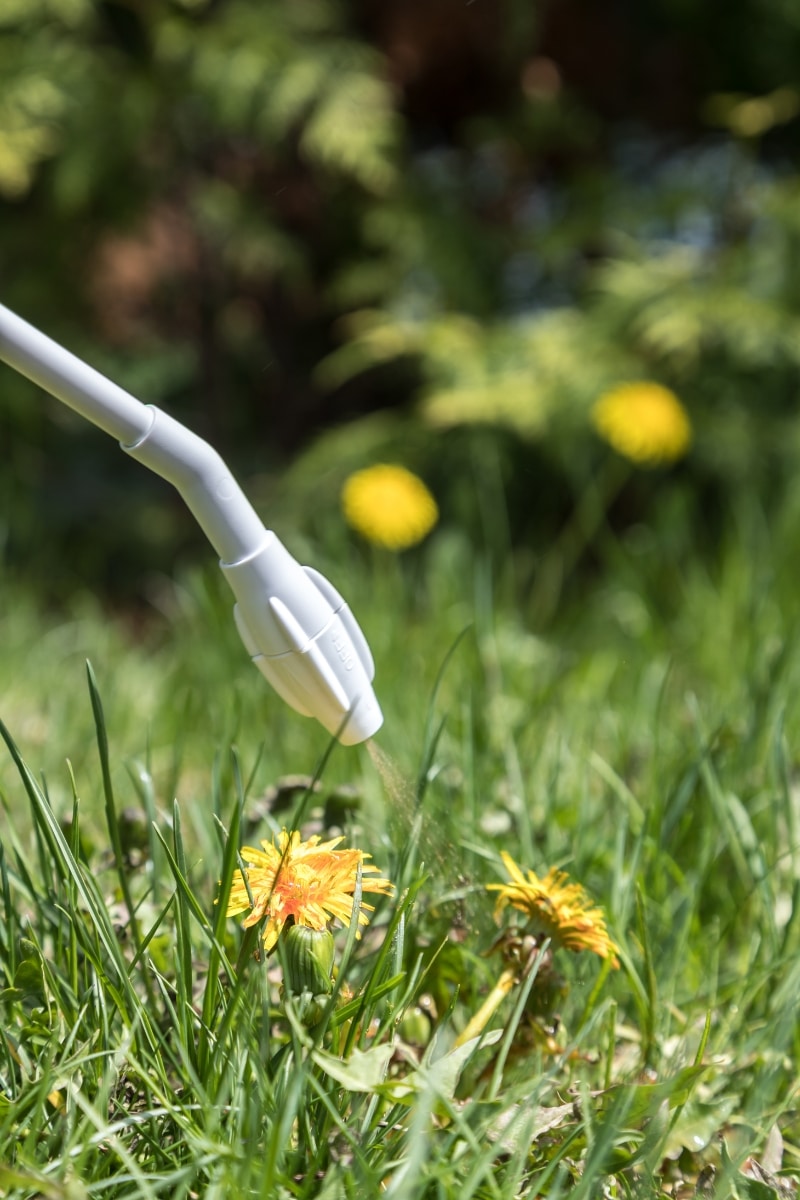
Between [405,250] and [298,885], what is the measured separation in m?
2.96

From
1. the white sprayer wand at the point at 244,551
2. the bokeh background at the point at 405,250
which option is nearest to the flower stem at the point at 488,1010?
the white sprayer wand at the point at 244,551

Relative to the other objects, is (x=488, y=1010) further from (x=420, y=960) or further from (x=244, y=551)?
(x=244, y=551)

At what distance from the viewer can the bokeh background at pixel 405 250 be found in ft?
10.9

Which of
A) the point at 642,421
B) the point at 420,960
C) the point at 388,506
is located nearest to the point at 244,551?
the point at 420,960

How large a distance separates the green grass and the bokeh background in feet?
3.68

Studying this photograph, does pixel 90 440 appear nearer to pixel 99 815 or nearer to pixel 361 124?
pixel 361 124

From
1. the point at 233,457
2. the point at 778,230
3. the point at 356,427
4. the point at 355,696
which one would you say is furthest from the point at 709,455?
the point at 355,696

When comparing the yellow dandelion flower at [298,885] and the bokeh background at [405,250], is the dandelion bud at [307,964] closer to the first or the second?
the yellow dandelion flower at [298,885]

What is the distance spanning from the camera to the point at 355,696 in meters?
0.97

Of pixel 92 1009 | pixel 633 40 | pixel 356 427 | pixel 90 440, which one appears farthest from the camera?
pixel 90 440

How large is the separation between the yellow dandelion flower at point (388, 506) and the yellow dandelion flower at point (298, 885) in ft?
6.06

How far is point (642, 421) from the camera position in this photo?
2.87m

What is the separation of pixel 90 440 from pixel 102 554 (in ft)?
1.75

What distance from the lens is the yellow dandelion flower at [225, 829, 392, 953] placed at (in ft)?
3.07
